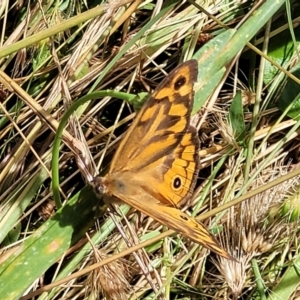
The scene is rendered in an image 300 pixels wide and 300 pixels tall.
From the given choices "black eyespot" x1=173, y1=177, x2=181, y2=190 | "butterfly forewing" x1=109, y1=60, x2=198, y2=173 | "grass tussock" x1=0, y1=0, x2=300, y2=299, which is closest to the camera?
"butterfly forewing" x1=109, y1=60, x2=198, y2=173

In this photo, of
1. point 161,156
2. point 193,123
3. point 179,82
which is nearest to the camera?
point 179,82

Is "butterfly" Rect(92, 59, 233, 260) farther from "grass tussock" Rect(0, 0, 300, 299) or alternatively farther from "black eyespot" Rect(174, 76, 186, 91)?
"grass tussock" Rect(0, 0, 300, 299)

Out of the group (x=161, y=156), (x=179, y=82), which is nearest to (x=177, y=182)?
(x=161, y=156)

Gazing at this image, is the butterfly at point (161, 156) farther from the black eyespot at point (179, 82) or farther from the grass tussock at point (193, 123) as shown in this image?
the grass tussock at point (193, 123)

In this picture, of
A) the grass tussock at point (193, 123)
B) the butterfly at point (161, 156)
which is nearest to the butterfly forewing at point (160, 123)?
the butterfly at point (161, 156)

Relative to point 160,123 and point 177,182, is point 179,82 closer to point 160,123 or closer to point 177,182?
point 160,123

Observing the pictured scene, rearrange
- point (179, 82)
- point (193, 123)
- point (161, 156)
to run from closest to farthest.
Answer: point (179, 82) → point (161, 156) → point (193, 123)

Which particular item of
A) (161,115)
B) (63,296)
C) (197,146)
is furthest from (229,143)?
(63,296)

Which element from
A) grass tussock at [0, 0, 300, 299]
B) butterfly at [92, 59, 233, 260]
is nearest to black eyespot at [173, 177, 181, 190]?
butterfly at [92, 59, 233, 260]
